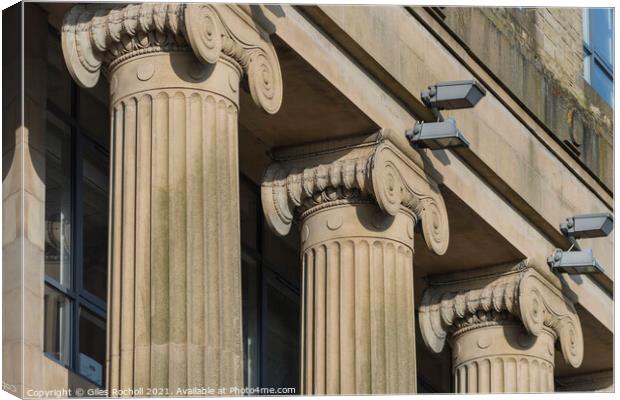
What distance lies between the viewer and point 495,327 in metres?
39.8

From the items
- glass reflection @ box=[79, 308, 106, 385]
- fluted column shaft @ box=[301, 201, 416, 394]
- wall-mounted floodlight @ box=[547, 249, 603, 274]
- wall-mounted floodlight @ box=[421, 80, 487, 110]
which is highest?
wall-mounted floodlight @ box=[421, 80, 487, 110]

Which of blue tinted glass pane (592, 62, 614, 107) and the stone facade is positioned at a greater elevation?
blue tinted glass pane (592, 62, 614, 107)

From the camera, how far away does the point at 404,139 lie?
35.7 meters

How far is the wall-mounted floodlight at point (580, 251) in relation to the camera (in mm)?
40125

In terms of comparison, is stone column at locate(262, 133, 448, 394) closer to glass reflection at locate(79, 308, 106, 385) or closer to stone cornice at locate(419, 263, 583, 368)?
glass reflection at locate(79, 308, 106, 385)

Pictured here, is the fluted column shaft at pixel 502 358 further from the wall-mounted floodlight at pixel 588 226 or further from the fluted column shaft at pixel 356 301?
the fluted column shaft at pixel 356 301

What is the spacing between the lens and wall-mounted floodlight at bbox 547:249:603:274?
40344mm

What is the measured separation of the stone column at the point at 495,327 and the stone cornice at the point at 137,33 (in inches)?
367

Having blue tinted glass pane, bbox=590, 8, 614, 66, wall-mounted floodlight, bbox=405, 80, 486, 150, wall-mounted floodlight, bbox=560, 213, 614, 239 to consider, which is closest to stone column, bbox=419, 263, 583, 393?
wall-mounted floodlight, bbox=560, 213, 614, 239

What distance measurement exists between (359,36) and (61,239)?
4.42 meters

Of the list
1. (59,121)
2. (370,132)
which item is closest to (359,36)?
(370,132)

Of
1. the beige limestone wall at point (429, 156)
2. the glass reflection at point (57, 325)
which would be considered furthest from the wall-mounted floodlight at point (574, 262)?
the glass reflection at point (57, 325)

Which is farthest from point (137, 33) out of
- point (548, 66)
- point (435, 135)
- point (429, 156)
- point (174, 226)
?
point (548, 66)

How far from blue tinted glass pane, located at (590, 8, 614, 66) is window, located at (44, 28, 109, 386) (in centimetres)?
855
